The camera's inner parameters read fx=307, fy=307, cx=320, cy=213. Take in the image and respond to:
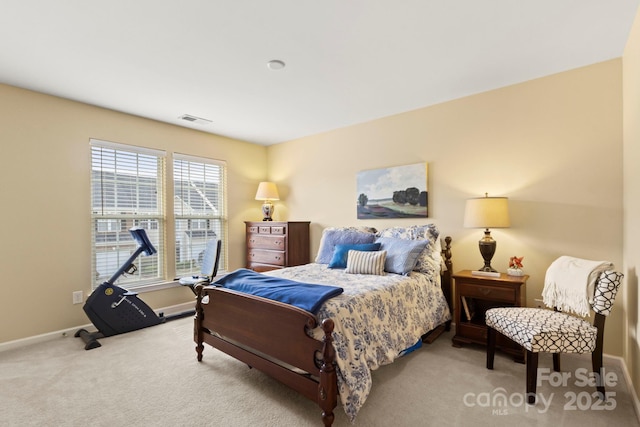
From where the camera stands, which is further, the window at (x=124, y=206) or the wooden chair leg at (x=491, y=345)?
the window at (x=124, y=206)

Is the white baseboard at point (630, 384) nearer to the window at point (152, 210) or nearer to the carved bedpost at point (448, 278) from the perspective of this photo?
the carved bedpost at point (448, 278)

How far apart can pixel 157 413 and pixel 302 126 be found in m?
3.55

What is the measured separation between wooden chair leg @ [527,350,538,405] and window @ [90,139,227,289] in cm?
399

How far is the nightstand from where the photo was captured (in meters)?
2.63

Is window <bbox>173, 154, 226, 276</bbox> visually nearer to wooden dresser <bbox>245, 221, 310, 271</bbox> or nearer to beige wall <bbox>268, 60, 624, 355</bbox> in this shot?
wooden dresser <bbox>245, 221, 310, 271</bbox>

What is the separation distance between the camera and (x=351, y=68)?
8.84ft

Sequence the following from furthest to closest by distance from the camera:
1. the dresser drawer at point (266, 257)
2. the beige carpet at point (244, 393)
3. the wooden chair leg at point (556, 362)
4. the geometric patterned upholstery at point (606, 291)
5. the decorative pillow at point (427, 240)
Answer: the dresser drawer at point (266, 257) → the decorative pillow at point (427, 240) → the wooden chair leg at point (556, 362) → the geometric patterned upholstery at point (606, 291) → the beige carpet at point (244, 393)

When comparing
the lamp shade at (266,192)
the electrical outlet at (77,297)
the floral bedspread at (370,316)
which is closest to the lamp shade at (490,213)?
the floral bedspread at (370,316)

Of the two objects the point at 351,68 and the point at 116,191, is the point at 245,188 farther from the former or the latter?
the point at 351,68

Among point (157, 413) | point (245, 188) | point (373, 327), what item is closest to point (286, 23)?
point (373, 327)

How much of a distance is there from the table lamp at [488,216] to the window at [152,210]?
3.51 metres

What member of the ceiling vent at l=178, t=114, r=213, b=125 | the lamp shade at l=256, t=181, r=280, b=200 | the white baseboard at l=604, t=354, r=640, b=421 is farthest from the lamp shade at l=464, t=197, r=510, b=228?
the ceiling vent at l=178, t=114, r=213, b=125

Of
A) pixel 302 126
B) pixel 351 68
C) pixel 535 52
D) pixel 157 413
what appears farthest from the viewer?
pixel 302 126

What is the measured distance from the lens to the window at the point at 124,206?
3.58 m
